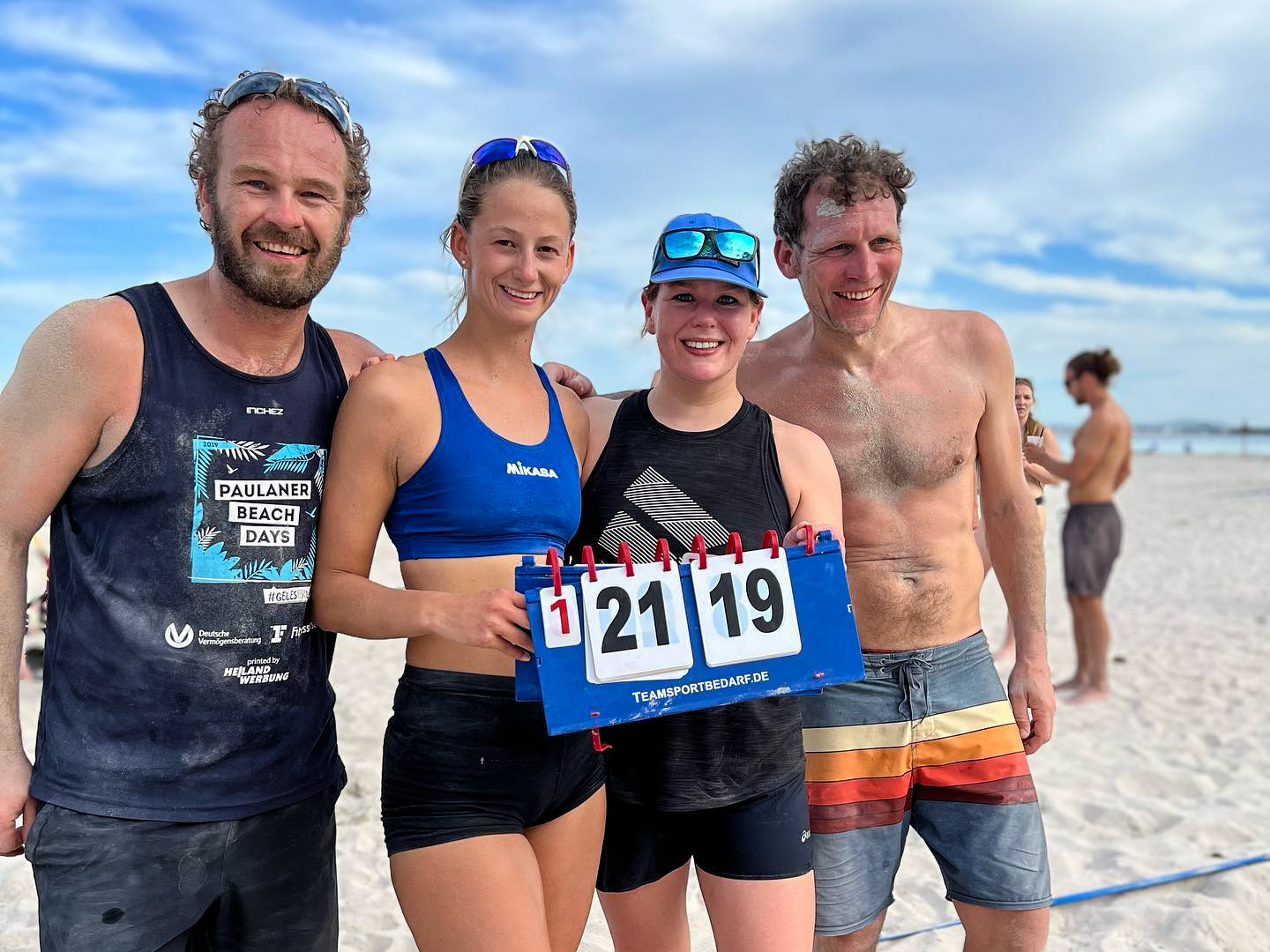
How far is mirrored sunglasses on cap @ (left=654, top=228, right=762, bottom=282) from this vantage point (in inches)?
109

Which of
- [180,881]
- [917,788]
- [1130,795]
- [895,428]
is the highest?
[895,428]

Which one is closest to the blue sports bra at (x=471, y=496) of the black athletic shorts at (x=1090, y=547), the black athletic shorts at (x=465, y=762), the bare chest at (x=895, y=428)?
the black athletic shorts at (x=465, y=762)

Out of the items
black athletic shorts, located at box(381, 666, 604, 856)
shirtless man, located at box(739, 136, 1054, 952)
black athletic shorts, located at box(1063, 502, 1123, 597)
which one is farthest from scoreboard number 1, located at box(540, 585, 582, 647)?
black athletic shorts, located at box(1063, 502, 1123, 597)

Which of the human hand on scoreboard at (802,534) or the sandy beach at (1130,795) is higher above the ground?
the human hand on scoreboard at (802,534)

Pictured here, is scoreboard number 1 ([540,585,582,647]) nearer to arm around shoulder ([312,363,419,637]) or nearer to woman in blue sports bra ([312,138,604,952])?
woman in blue sports bra ([312,138,604,952])

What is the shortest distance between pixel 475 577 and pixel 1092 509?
8.53 m

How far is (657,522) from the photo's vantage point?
2.72 m

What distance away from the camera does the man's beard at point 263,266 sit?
244cm

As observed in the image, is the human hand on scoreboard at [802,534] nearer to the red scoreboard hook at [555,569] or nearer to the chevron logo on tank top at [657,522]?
the chevron logo on tank top at [657,522]

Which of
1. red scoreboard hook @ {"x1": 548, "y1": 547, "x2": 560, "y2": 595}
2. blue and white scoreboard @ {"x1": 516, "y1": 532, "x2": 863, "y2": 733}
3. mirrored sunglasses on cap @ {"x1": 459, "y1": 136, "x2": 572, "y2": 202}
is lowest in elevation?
blue and white scoreboard @ {"x1": 516, "y1": 532, "x2": 863, "y2": 733}


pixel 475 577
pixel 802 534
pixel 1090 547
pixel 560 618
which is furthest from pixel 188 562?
pixel 1090 547

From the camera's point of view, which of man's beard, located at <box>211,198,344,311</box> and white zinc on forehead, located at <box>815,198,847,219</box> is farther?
white zinc on forehead, located at <box>815,198,847,219</box>

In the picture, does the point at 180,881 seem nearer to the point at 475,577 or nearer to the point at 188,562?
the point at 188,562

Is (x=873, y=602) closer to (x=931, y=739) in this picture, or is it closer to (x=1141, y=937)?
(x=931, y=739)
